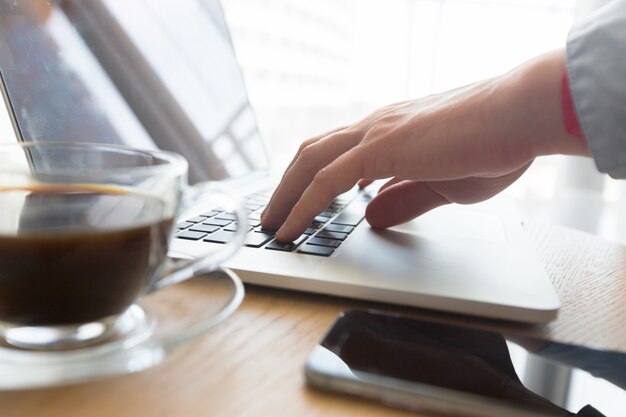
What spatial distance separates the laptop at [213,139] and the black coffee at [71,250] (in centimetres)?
10

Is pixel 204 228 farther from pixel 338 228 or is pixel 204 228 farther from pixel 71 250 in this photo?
pixel 71 250

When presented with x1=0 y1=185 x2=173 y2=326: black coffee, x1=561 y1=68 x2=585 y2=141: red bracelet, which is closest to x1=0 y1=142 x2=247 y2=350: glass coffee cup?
x1=0 y1=185 x2=173 y2=326: black coffee

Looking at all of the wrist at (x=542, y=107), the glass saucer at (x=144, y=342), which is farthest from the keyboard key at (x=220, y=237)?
the wrist at (x=542, y=107)

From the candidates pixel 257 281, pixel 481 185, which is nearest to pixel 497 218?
pixel 481 185

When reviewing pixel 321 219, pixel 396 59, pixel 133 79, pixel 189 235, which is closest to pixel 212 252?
pixel 189 235

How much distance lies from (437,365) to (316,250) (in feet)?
0.59

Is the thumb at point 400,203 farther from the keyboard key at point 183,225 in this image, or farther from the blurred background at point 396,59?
the blurred background at point 396,59

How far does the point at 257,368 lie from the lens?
30 centimetres

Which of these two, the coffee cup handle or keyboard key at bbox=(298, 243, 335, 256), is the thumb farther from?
the coffee cup handle

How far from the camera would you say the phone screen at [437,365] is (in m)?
0.27

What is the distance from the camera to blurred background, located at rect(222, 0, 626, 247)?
81.7 inches

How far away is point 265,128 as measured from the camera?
2.35m

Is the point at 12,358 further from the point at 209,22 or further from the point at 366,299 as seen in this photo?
the point at 209,22

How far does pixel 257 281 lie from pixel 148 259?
12cm
